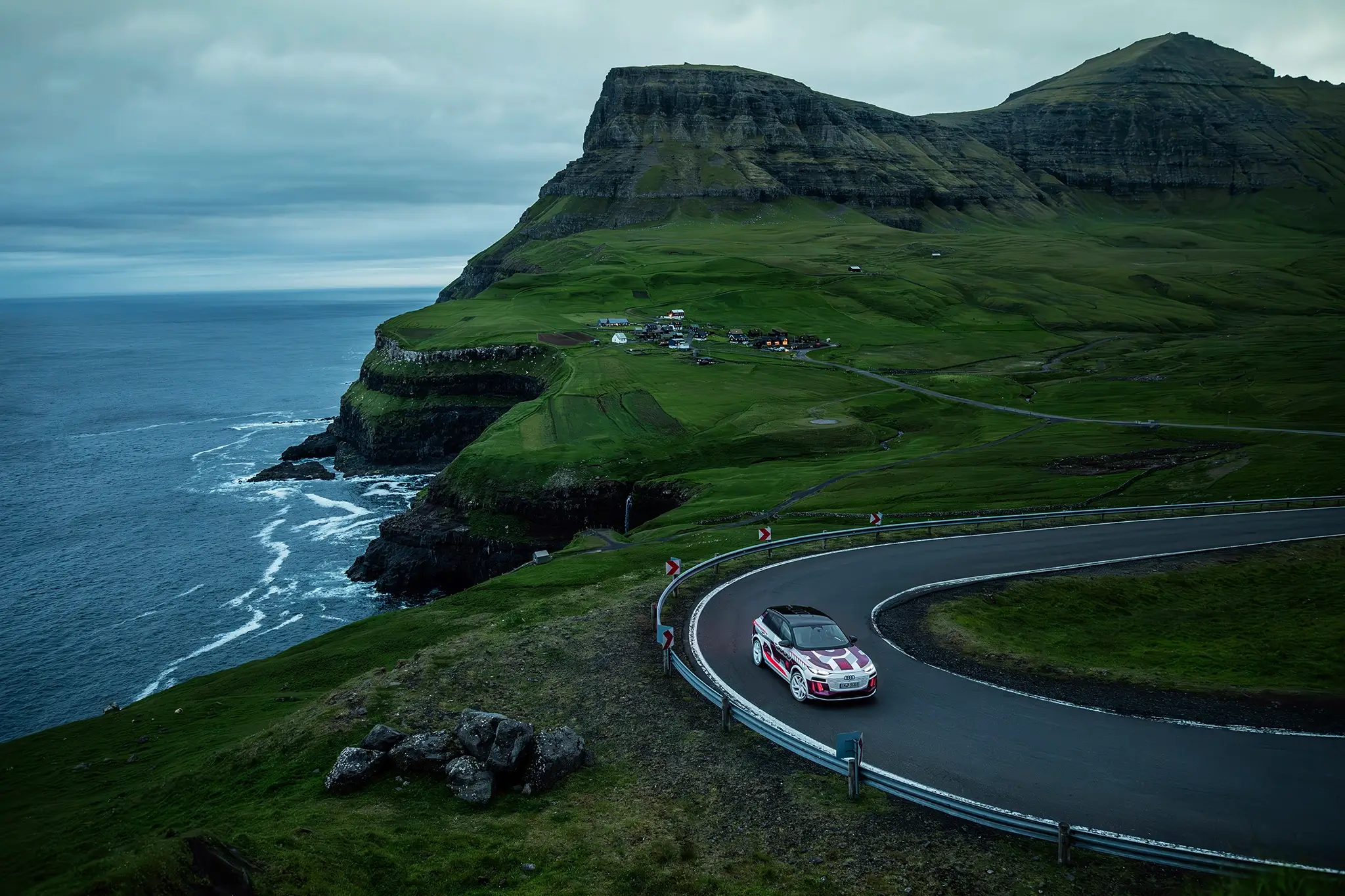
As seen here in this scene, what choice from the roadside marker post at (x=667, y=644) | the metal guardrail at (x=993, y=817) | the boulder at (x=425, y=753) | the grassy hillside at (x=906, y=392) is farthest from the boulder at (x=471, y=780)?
the grassy hillside at (x=906, y=392)

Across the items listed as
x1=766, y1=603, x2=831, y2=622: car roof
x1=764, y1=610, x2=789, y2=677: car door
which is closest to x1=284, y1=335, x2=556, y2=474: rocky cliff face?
x1=766, y1=603, x2=831, y2=622: car roof

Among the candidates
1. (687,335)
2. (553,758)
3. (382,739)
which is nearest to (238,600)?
(382,739)

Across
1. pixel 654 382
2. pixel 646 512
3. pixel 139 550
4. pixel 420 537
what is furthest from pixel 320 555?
pixel 654 382

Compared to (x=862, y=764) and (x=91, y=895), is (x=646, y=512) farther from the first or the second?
(x=91, y=895)

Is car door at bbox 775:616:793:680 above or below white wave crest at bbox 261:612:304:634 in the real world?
above

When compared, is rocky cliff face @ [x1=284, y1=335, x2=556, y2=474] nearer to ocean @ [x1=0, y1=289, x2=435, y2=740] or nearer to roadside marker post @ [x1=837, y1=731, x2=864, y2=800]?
ocean @ [x1=0, y1=289, x2=435, y2=740]

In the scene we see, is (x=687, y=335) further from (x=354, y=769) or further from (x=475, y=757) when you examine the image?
(x=354, y=769)
